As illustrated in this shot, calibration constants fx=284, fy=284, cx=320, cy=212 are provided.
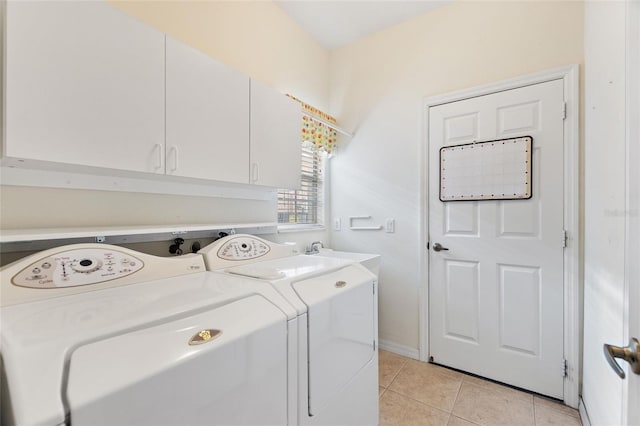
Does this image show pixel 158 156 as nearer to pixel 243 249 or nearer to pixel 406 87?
pixel 243 249

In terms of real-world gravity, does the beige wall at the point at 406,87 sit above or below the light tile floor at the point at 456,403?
above

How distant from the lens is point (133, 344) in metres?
0.73

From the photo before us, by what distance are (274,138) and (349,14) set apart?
5.08 ft

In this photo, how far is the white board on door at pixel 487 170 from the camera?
6.77 ft

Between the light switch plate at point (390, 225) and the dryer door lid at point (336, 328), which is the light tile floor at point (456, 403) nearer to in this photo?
the dryer door lid at point (336, 328)

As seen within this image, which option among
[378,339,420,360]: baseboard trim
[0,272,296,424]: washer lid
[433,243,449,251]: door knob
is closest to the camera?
[0,272,296,424]: washer lid

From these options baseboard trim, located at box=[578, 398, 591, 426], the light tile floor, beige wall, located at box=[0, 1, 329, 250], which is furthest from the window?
baseboard trim, located at box=[578, 398, 591, 426]

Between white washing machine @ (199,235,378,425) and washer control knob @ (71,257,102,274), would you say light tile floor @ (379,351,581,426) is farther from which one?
washer control knob @ (71,257,102,274)

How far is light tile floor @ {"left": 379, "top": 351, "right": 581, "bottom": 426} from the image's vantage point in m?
1.80

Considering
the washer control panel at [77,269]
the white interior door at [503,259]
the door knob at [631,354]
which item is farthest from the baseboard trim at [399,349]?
the washer control panel at [77,269]

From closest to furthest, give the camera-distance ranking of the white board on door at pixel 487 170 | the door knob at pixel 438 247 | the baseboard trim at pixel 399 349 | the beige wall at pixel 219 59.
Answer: the beige wall at pixel 219 59, the white board on door at pixel 487 170, the door knob at pixel 438 247, the baseboard trim at pixel 399 349

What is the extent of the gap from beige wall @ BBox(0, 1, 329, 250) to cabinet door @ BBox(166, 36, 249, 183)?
0.31 ft

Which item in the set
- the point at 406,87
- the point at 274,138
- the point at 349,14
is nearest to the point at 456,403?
the point at 274,138

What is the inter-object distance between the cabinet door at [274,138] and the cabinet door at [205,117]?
0.24 feet
